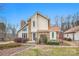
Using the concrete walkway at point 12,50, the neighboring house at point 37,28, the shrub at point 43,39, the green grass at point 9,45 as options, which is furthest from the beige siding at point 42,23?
the green grass at point 9,45

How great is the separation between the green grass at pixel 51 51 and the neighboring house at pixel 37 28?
15cm

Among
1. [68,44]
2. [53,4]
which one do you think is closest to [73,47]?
[68,44]

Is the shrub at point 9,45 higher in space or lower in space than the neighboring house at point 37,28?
lower

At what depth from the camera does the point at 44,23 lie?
854 centimetres

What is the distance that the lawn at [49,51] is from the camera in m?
8.49

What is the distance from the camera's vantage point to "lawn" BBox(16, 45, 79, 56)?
27.9ft

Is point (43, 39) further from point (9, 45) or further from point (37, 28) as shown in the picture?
point (9, 45)

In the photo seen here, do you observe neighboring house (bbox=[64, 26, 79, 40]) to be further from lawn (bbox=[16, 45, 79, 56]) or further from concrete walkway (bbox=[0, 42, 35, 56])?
concrete walkway (bbox=[0, 42, 35, 56])

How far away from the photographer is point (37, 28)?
8555mm

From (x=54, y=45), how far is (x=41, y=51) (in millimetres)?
198

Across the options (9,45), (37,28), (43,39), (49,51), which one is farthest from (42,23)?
(9,45)

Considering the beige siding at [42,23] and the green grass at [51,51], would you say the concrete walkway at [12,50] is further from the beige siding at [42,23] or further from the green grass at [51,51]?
the beige siding at [42,23]

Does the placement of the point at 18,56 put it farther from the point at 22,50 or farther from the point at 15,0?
the point at 15,0

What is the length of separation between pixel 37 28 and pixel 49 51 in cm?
36
